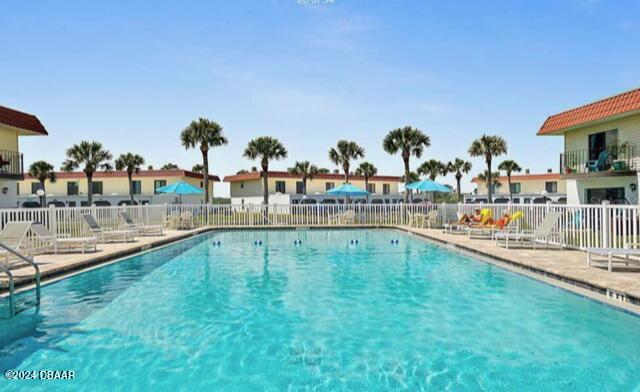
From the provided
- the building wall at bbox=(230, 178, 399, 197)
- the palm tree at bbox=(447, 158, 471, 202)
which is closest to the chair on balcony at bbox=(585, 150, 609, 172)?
the building wall at bbox=(230, 178, 399, 197)

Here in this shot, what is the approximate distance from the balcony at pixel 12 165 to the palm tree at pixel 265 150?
15.2m

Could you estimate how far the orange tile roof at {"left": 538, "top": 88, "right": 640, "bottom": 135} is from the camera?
16.7 meters

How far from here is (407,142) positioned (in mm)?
32406

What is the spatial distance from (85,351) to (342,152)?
37153 millimetres

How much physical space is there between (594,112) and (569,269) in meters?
14.2

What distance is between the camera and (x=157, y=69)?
16.1m

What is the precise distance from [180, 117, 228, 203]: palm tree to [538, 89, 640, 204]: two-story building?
20.8m

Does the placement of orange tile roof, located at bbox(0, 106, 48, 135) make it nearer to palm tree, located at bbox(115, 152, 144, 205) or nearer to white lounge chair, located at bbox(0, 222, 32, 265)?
white lounge chair, located at bbox(0, 222, 32, 265)

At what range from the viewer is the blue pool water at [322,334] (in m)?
4.11

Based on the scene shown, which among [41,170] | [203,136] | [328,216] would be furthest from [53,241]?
[41,170]

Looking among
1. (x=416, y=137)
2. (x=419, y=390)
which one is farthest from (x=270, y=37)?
(x=416, y=137)

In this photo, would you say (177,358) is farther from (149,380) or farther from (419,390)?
(419,390)

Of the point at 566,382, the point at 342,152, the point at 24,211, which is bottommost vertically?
the point at 566,382

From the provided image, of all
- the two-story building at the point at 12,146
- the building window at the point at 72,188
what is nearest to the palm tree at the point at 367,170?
the building window at the point at 72,188
